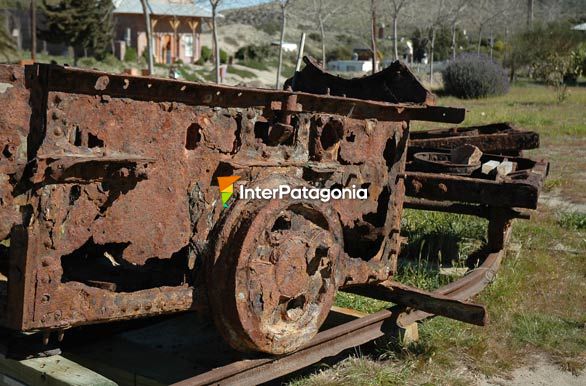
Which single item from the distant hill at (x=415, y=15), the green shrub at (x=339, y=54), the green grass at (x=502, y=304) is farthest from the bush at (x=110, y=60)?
the green grass at (x=502, y=304)

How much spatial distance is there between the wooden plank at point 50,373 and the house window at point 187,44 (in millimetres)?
55911

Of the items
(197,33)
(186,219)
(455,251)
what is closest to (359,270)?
(186,219)

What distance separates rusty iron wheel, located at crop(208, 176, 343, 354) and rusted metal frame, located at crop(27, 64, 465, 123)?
42cm

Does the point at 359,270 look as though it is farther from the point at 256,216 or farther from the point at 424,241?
the point at 424,241

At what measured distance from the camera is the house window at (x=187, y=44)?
58719 mm

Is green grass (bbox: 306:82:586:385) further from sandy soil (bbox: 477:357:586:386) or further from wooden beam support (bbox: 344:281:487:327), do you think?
wooden beam support (bbox: 344:281:487:327)

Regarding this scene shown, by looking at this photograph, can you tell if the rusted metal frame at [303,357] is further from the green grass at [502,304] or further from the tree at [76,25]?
the tree at [76,25]

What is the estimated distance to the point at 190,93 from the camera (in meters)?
3.43

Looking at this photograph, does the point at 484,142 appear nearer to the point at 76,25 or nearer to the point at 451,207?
the point at 451,207

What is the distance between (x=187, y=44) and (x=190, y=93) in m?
57.4

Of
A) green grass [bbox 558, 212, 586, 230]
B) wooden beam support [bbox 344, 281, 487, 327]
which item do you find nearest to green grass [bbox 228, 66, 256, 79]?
green grass [bbox 558, 212, 586, 230]

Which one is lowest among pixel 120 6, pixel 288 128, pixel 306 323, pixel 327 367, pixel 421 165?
pixel 327 367

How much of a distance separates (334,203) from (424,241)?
3.42 meters

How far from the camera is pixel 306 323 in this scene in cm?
400
